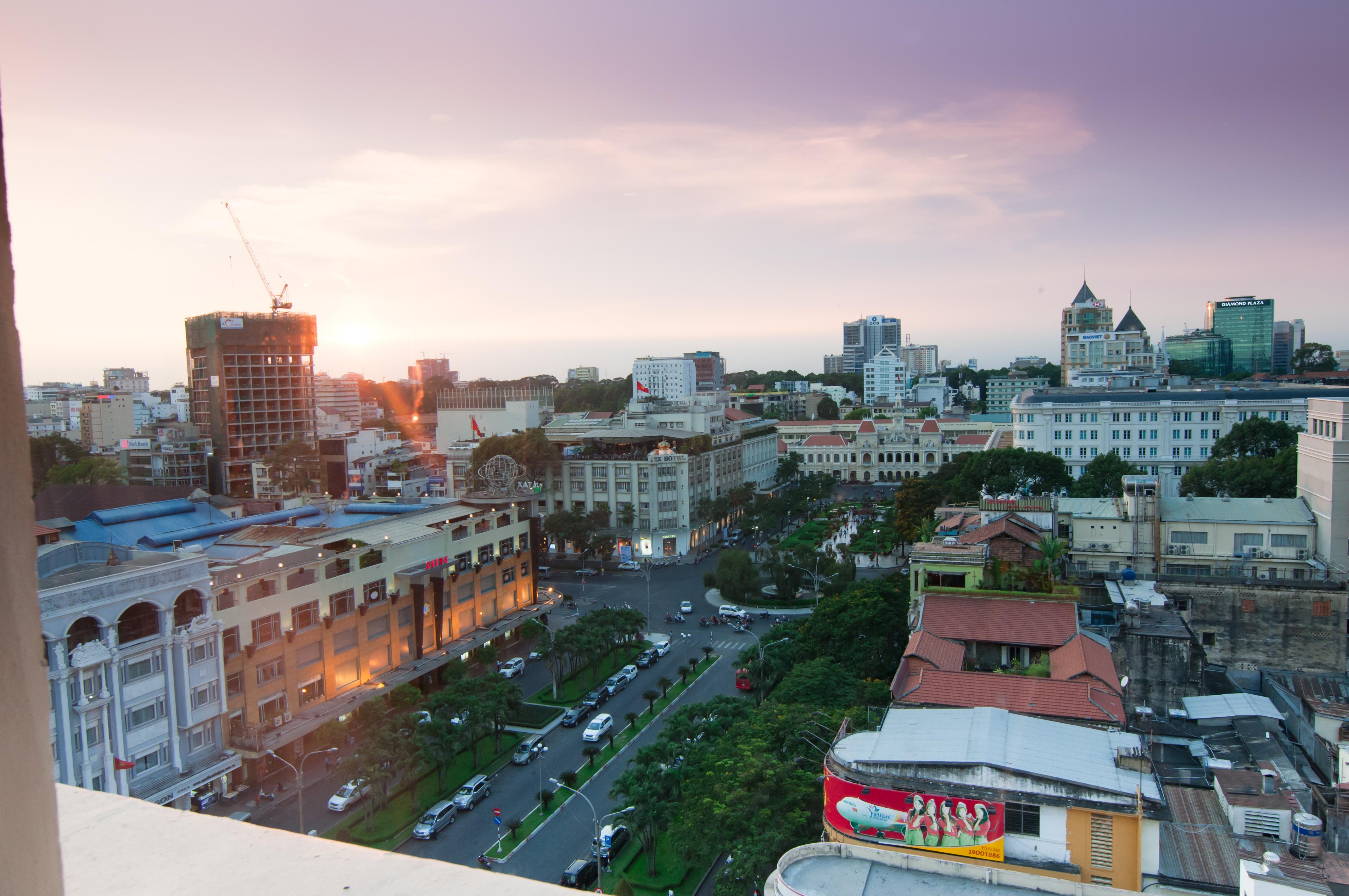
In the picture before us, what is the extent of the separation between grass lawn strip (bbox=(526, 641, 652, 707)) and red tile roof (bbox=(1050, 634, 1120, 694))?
589 inches

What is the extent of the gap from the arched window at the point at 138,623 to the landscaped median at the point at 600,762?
9603mm

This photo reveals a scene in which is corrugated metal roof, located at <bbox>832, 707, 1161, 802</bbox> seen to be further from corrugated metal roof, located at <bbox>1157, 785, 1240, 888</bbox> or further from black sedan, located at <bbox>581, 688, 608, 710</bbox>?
black sedan, located at <bbox>581, 688, 608, 710</bbox>

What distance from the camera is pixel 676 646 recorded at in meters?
33.1

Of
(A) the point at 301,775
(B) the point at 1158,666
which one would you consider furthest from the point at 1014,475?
(A) the point at 301,775

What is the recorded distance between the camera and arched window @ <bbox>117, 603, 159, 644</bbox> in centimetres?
1966

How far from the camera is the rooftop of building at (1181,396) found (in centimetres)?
5262

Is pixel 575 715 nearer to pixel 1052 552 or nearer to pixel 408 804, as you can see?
pixel 408 804

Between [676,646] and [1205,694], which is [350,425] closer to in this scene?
[676,646]

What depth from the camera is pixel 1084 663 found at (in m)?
18.1

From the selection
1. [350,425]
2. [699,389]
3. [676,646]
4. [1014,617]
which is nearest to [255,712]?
[676,646]

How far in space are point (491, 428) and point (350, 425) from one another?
94.7ft

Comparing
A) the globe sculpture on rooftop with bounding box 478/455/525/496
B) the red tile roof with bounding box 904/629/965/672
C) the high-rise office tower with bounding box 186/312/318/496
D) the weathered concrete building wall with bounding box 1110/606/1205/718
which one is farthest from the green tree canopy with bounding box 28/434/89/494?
the weathered concrete building wall with bounding box 1110/606/1205/718

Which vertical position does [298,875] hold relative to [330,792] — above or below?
above

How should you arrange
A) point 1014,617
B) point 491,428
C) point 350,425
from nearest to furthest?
point 1014,617 < point 491,428 < point 350,425
